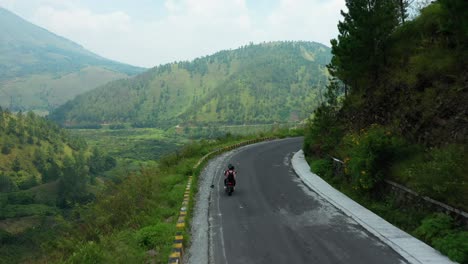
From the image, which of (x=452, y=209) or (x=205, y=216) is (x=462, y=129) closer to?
(x=452, y=209)

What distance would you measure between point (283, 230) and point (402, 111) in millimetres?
8798

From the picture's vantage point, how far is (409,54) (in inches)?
862

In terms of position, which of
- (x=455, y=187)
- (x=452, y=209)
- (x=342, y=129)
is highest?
(x=342, y=129)

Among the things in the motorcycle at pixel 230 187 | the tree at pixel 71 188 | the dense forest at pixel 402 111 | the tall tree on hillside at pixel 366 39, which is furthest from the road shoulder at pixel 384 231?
the tree at pixel 71 188

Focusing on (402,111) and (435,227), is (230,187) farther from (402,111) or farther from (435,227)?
(435,227)

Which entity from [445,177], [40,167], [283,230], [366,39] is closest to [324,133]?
[366,39]

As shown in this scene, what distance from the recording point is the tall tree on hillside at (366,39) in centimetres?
2166

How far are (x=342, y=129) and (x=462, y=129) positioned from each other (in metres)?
9.99

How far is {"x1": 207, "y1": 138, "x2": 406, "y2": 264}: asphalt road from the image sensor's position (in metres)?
9.90

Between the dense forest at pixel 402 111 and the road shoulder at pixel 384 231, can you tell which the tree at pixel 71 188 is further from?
the road shoulder at pixel 384 231

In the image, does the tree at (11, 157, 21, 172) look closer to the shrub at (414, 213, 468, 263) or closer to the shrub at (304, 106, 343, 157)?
the shrub at (304, 106, 343, 157)

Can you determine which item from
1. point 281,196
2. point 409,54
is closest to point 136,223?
point 281,196

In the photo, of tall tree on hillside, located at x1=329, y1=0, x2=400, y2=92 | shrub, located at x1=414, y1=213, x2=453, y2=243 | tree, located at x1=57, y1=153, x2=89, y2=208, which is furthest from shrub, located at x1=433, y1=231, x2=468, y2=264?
tree, located at x1=57, y1=153, x2=89, y2=208

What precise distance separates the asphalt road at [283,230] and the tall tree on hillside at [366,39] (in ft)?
27.5
